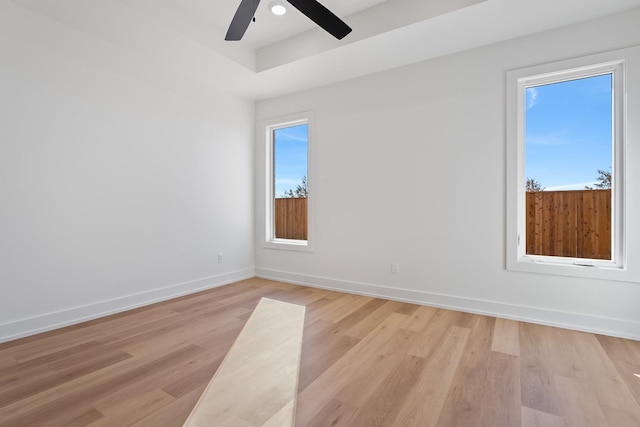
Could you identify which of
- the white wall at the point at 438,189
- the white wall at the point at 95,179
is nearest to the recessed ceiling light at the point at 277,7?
the white wall at the point at 438,189

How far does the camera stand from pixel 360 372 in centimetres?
200

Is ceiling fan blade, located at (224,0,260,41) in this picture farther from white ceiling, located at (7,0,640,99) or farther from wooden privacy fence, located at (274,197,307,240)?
wooden privacy fence, located at (274,197,307,240)

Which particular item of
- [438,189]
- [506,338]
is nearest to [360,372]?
[506,338]

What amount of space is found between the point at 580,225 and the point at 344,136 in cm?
265

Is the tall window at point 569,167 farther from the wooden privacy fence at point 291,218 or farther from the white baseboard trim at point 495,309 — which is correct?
the wooden privacy fence at point 291,218

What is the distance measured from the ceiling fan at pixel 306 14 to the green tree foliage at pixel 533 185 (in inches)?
89.9

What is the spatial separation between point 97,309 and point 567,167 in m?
4.78

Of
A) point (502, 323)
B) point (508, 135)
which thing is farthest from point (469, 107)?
point (502, 323)

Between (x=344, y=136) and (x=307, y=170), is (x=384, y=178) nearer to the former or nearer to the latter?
(x=344, y=136)

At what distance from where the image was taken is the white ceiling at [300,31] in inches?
99.7

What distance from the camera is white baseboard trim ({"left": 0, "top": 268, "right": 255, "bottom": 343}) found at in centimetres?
252

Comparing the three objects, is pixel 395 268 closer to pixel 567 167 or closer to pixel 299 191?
pixel 299 191

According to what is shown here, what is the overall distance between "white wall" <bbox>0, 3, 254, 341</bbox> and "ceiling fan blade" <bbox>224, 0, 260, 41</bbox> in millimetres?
1669

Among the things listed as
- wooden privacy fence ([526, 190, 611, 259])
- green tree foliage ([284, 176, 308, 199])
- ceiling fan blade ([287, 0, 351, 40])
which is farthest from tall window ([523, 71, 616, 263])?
green tree foliage ([284, 176, 308, 199])
